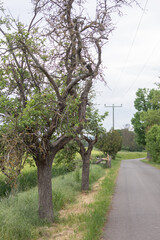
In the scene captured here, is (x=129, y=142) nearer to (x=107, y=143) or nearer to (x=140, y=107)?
(x=140, y=107)

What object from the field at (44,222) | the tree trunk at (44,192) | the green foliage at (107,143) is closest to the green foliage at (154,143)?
the green foliage at (107,143)

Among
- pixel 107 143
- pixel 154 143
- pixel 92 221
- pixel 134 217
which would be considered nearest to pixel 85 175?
pixel 134 217

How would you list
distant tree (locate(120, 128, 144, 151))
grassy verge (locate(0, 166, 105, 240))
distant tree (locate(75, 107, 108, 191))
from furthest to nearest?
distant tree (locate(120, 128, 144, 151)) < distant tree (locate(75, 107, 108, 191)) < grassy verge (locate(0, 166, 105, 240))

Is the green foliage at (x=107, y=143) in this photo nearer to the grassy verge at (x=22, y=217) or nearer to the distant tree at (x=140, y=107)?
the distant tree at (x=140, y=107)

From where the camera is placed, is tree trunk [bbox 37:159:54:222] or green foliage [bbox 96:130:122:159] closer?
tree trunk [bbox 37:159:54:222]

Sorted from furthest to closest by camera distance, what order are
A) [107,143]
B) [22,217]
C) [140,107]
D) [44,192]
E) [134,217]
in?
[140,107]
[107,143]
[134,217]
[44,192]
[22,217]

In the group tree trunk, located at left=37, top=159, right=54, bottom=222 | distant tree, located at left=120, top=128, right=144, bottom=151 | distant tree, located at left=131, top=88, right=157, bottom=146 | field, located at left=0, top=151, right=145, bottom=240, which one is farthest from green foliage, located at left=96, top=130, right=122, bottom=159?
distant tree, located at left=120, top=128, right=144, bottom=151

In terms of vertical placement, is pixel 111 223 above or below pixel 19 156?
below

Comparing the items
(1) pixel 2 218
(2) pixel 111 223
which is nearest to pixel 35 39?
(1) pixel 2 218

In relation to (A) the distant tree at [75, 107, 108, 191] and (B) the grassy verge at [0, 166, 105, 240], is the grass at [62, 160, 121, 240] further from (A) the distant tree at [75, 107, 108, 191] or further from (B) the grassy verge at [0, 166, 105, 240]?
(A) the distant tree at [75, 107, 108, 191]

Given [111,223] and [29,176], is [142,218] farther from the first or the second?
[29,176]

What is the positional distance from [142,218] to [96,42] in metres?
5.36

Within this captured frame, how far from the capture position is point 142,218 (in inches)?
322

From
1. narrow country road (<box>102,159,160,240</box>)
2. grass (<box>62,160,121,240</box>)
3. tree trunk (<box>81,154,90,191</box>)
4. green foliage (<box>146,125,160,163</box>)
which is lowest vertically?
narrow country road (<box>102,159,160,240</box>)
